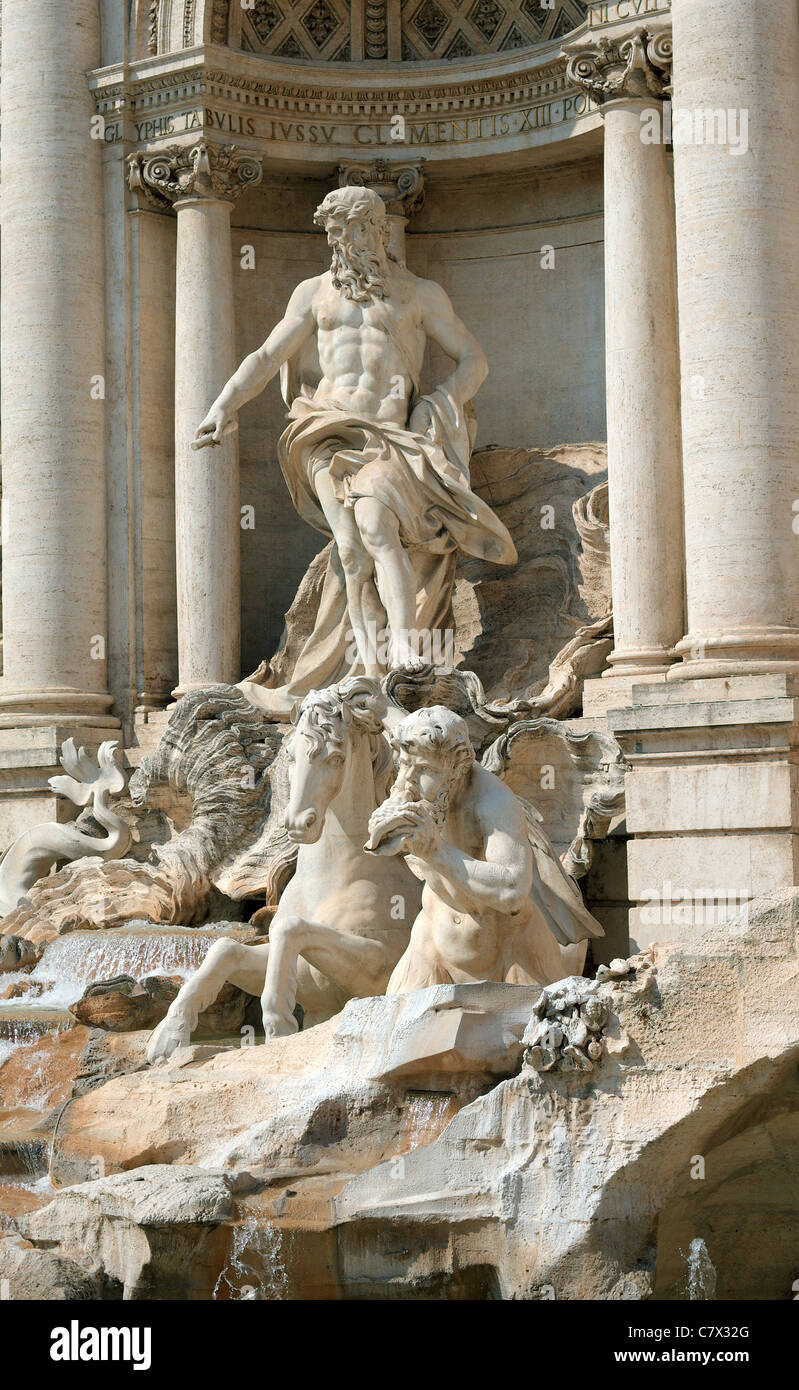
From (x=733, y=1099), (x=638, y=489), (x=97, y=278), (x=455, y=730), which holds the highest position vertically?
(x=97, y=278)

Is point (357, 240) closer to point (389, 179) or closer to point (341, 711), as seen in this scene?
point (389, 179)

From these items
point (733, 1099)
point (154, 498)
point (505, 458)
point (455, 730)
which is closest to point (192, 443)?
point (154, 498)

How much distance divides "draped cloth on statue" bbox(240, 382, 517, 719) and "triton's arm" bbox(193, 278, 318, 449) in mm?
306

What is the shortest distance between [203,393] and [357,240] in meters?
1.90

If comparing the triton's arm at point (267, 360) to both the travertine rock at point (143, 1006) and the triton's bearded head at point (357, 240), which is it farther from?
the travertine rock at point (143, 1006)

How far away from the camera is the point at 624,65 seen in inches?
512

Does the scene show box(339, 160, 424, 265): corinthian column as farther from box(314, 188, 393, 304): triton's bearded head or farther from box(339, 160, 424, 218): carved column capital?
box(314, 188, 393, 304): triton's bearded head

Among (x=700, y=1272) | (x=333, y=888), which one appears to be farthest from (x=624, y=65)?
(x=700, y=1272)

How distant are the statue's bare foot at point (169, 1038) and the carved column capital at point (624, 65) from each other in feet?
23.9

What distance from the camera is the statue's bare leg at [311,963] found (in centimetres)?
850

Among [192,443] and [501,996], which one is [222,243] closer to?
[192,443]

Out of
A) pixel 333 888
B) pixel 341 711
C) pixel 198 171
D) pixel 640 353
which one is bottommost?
pixel 333 888
